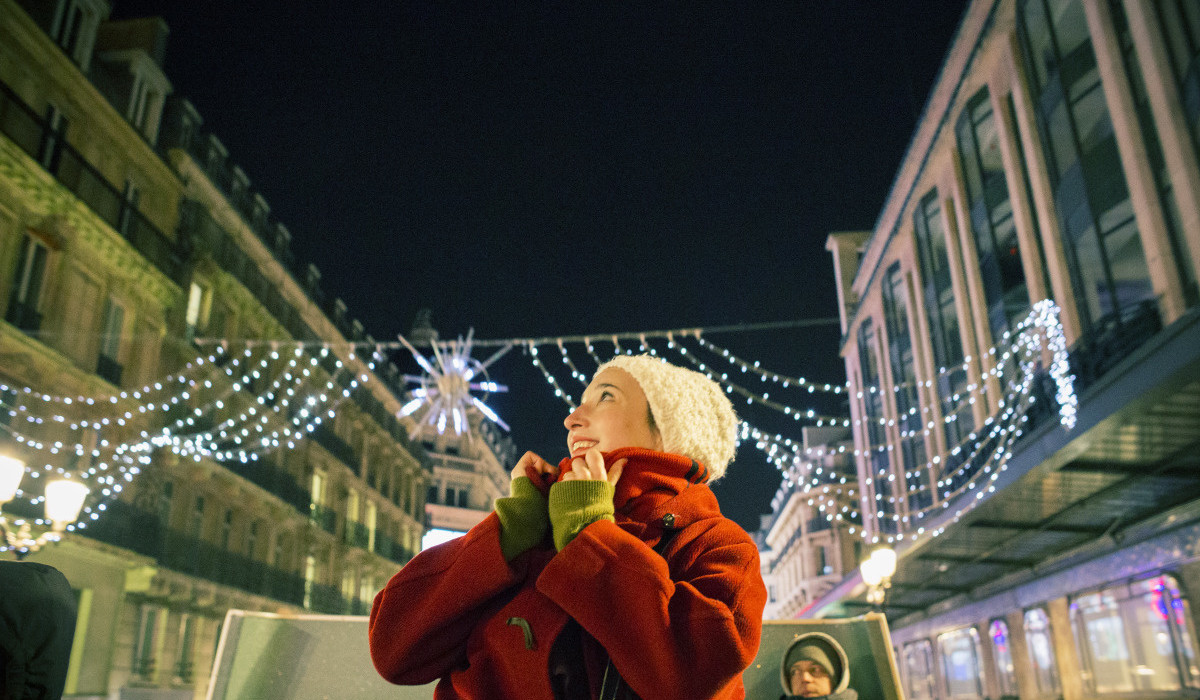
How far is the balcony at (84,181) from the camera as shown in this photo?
15.4 m

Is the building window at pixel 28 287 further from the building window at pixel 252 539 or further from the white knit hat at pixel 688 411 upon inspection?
the white knit hat at pixel 688 411

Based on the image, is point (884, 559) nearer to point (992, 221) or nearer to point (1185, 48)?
point (1185, 48)

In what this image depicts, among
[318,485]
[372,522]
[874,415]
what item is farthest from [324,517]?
[874,415]

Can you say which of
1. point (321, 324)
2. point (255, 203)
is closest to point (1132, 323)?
point (255, 203)

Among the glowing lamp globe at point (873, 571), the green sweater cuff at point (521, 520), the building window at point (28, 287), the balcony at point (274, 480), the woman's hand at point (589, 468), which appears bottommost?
the green sweater cuff at point (521, 520)

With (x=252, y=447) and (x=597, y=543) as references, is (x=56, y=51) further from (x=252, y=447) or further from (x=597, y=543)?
(x=597, y=543)

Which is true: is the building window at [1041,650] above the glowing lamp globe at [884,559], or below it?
below

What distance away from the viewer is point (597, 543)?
1607mm

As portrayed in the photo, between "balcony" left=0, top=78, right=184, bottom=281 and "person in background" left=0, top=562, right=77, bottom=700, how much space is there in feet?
49.0

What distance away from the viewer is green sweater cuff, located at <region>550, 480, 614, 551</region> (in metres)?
1.67

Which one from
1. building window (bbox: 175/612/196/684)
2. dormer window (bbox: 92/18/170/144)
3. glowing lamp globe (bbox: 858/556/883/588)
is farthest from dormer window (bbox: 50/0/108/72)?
glowing lamp globe (bbox: 858/556/883/588)

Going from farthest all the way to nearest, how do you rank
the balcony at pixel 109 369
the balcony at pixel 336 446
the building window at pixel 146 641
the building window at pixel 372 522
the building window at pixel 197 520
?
the building window at pixel 372 522
the balcony at pixel 336 446
the building window at pixel 197 520
the building window at pixel 146 641
the balcony at pixel 109 369

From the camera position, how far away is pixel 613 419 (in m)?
2.13

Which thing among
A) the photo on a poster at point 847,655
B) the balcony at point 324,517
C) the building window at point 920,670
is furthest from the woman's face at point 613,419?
the balcony at point 324,517
